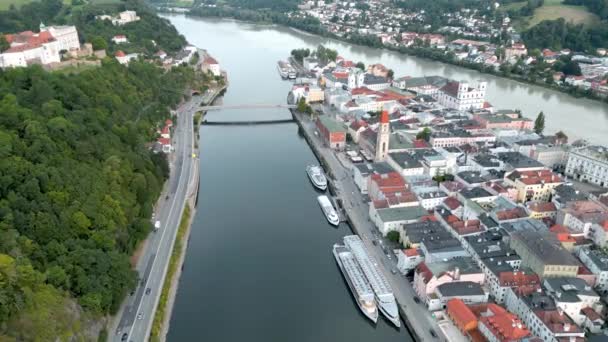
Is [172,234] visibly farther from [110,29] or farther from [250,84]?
[110,29]

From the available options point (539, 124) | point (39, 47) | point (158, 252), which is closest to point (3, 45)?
point (39, 47)

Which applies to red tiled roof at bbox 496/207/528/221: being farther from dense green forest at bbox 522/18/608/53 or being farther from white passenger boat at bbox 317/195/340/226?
dense green forest at bbox 522/18/608/53

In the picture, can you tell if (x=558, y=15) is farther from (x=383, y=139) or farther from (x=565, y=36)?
(x=383, y=139)

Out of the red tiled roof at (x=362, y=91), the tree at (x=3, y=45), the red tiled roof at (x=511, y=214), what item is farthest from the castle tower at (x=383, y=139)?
the tree at (x=3, y=45)

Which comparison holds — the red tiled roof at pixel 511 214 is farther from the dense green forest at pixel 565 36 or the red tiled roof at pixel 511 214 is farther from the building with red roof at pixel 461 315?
the dense green forest at pixel 565 36

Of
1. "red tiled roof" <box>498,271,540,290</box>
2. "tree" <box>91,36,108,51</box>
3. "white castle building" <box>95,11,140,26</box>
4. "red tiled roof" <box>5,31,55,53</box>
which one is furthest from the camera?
"white castle building" <box>95,11,140,26</box>

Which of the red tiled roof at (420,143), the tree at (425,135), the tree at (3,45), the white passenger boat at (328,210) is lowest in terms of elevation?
the white passenger boat at (328,210)

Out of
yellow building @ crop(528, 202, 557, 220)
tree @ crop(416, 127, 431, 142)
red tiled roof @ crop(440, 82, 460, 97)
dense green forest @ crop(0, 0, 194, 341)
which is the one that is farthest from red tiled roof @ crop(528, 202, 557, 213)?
red tiled roof @ crop(440, 82, 460, 97)
